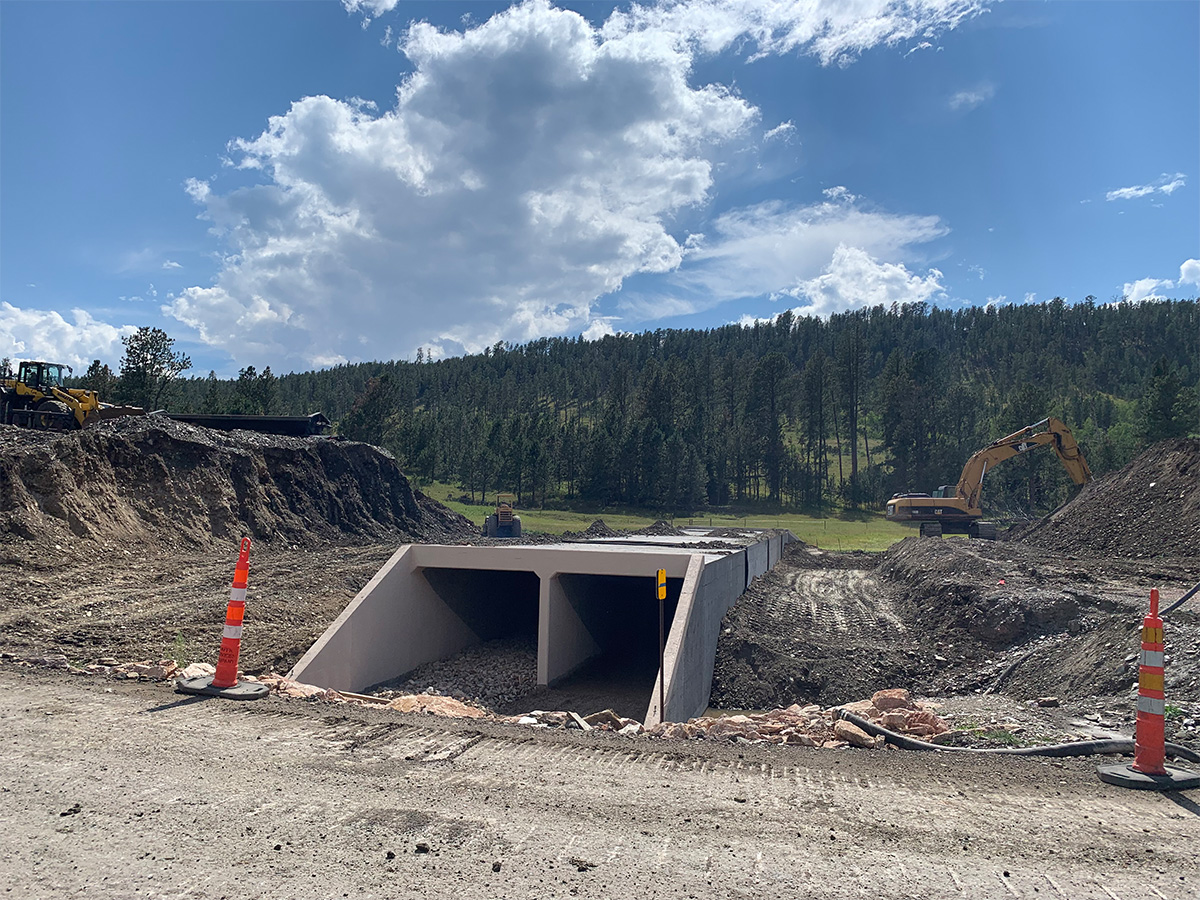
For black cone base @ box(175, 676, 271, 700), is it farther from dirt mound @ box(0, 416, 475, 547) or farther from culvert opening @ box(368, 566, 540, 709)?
dirt mound @ box(0, 416, 475, 547)

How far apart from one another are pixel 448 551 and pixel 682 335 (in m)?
124

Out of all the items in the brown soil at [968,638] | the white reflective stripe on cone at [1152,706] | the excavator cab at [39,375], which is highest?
the excavator cab at [39,375]

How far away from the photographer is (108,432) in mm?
19109

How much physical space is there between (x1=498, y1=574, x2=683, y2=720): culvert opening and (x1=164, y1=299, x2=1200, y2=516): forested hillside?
41.3 m

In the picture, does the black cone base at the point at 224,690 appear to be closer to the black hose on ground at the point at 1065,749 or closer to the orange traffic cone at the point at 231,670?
the orange traffic cone at the point at 231,670

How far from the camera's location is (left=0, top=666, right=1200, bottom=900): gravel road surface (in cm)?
300

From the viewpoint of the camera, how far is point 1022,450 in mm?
30875

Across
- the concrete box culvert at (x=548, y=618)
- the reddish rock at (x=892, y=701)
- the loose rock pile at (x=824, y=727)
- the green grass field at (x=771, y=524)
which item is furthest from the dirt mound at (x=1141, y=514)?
the loose rock pile at (x=824, y=727)

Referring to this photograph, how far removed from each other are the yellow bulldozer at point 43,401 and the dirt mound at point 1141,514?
32729mm

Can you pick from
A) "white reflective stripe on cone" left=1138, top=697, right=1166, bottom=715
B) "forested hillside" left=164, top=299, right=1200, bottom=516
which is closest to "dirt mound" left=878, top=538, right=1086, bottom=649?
"white reflective stripe on cone" left=1138, top=697, right=1166, bottom=715

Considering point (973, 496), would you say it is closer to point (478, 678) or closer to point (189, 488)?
point (478, 678)

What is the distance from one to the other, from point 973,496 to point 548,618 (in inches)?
1003

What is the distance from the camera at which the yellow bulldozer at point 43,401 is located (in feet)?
75.8

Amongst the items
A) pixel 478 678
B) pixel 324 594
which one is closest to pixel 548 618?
pixel 478 678
